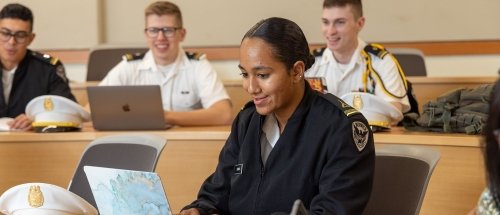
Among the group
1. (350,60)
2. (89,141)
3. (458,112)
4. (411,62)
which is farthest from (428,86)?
(89,141)

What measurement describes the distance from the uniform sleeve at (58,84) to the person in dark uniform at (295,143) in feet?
7.28

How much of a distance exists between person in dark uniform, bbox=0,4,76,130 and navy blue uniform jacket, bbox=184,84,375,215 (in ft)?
7.38

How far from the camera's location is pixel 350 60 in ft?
13.6

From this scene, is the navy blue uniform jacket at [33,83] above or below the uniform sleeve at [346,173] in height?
below

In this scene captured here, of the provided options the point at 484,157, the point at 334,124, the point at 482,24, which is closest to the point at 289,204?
the point at 334,124

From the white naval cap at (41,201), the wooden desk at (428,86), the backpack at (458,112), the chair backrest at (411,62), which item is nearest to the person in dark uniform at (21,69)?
the wooden desk at (428,86)

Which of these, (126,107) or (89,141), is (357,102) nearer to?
(126,107)

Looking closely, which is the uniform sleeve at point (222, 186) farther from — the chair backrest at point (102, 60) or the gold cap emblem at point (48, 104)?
the chair backrest at point (102, 60)

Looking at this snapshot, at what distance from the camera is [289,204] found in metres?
2.20

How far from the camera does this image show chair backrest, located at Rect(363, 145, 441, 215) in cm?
237

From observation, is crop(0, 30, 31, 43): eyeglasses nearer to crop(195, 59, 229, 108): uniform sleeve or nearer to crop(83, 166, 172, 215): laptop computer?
crop(195, 59, 229, 108): uniform sleeve

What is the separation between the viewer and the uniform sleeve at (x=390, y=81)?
3.90 meters

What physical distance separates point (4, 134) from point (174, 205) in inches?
32.6

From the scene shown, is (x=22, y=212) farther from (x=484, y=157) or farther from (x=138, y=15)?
(x=138, y=15)
